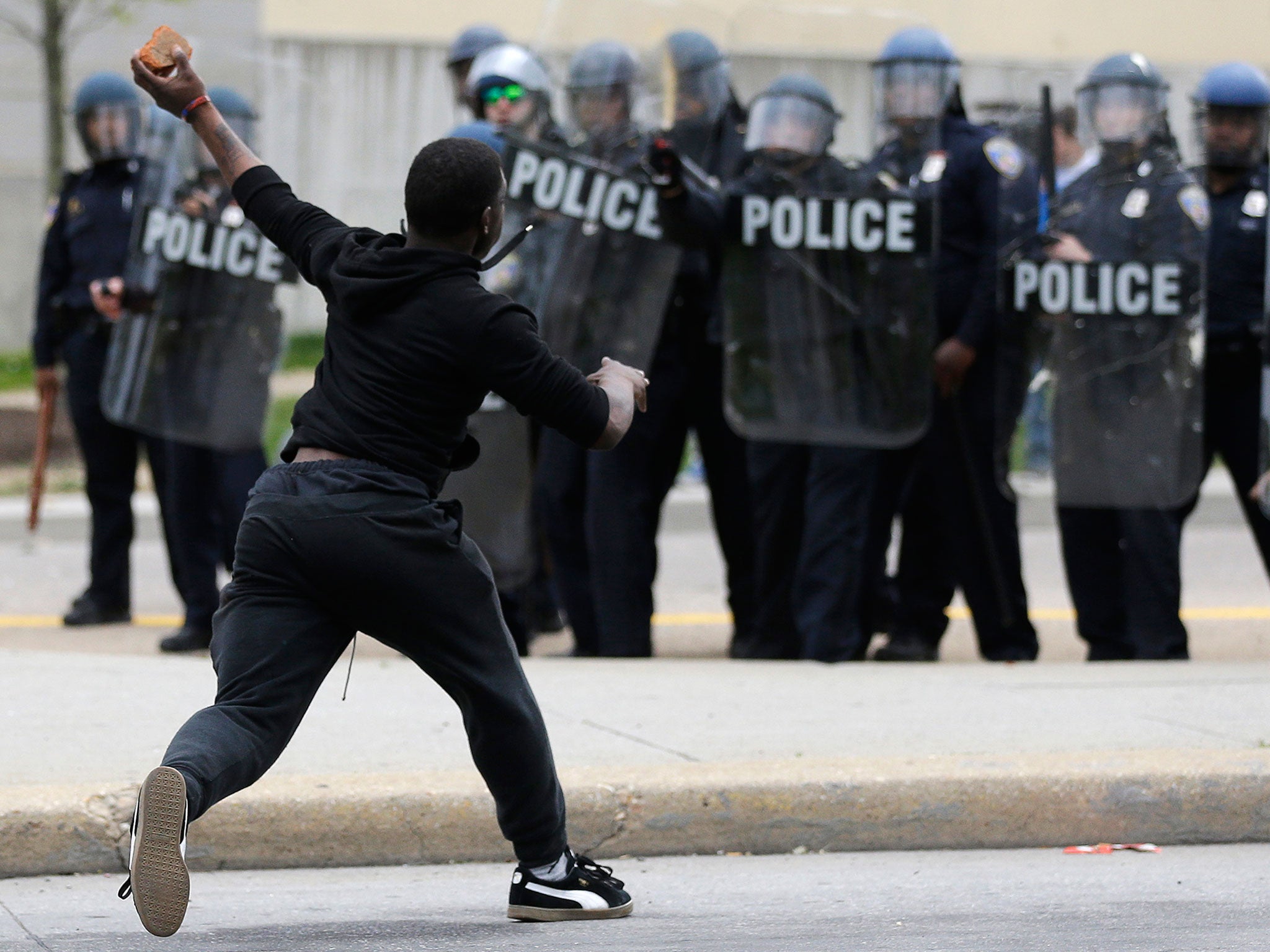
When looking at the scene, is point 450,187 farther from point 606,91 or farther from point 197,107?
point 606,91

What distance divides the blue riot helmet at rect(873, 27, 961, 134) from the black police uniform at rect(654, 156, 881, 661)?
0.84ft

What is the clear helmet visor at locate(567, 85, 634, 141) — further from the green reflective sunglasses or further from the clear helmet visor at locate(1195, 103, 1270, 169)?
the clear helmet visor at locate(1195, 103, 1270, 169)

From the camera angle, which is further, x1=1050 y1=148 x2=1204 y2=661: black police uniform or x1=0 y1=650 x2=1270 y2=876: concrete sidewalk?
x1=1050 y1=148 x2=1204 y2=661: black police uniform

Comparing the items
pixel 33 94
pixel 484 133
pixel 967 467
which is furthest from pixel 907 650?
pixel 33 94

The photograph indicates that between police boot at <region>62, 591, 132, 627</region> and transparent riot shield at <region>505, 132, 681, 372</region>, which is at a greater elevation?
transparent riot shield at <region>505, 132, 681, 372</region>

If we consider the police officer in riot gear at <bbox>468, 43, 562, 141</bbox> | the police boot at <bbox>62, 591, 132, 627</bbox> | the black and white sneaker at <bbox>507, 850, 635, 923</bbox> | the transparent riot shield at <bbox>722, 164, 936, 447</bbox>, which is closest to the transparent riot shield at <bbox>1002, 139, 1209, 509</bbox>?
the transparent riot shield at <bbox>722, 164, 936, 447</bbox>

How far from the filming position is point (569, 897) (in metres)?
3.90

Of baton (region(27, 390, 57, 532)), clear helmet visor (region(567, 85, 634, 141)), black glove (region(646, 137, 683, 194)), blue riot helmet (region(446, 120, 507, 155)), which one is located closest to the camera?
black glove (region(646, 137, 683, 194))

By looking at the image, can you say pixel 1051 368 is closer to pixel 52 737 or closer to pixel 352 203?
pixel 352 203

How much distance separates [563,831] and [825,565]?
9.30 feet

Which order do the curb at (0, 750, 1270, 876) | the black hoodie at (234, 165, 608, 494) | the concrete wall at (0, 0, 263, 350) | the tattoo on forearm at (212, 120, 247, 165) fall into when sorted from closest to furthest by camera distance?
the black hoodie at (234, 165, 608, 494) < the tattoo on forearm at (212, 120, 247, 165) < the curb at (0, 750, 1270, 876) < the concrete wall at (0, 0, 263, 350)

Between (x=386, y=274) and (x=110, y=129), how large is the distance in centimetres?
441

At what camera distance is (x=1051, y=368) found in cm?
671

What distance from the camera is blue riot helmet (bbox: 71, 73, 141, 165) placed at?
24.9ft
